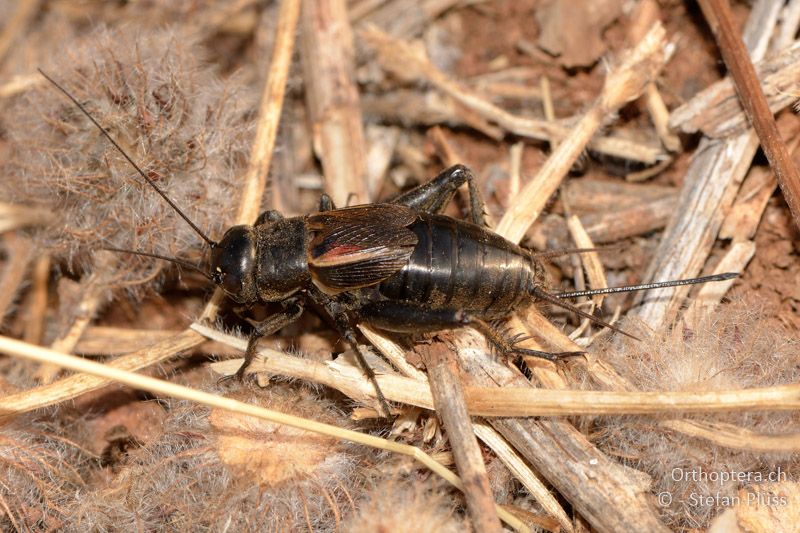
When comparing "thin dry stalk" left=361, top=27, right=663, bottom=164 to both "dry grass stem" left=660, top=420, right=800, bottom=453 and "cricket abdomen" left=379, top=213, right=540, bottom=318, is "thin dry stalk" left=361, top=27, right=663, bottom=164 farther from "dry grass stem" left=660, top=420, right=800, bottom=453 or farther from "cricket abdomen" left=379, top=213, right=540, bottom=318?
"dry grass stem" left=660, top=420, right=800, bottom=453

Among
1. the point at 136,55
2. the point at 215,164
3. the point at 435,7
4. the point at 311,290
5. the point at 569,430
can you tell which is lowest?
the point at 569,430

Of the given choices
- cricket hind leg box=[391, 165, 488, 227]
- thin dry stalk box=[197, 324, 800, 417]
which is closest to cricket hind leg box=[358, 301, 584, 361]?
thin dry stalk box=[197, 324, 800, 417]

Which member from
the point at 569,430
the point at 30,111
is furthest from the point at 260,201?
the point at 569,430

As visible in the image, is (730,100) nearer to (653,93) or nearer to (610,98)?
(653,93)

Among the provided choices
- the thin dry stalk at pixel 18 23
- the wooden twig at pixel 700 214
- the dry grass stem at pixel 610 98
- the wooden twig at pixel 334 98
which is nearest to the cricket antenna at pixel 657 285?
the wooden twig at pixel 700 214

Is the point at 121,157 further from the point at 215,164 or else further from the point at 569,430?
the point at 569,430

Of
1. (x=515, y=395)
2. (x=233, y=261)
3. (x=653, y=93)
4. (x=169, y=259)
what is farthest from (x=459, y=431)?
(x=653, y=93)
